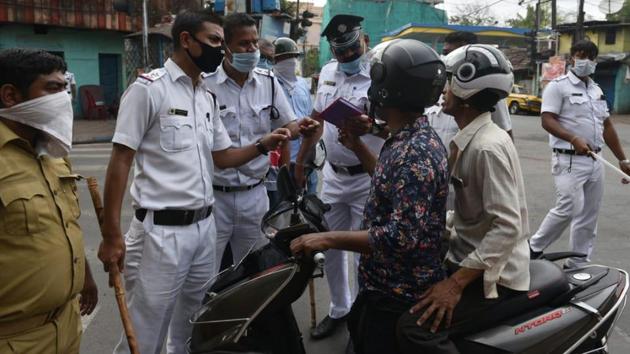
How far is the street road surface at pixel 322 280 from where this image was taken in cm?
385

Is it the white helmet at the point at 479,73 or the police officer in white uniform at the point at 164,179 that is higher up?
the white helmet at the point at 479,73

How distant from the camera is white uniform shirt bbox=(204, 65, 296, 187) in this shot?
351 centimetres

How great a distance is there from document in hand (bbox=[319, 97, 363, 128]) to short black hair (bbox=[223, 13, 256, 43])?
1142mm

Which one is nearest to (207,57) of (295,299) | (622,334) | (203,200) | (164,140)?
(164,140)

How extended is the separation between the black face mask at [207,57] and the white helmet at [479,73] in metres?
1.16

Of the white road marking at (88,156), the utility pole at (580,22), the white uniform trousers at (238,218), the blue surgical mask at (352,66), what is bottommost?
the white road marking at (88,156)

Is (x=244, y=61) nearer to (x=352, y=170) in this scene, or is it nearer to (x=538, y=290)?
(x=352, y=170)

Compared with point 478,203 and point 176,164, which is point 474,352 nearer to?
point 478,203

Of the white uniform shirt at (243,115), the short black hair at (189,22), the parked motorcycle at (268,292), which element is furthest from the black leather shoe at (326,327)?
the short black hair at (189,22)

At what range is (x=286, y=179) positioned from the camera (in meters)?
2.46

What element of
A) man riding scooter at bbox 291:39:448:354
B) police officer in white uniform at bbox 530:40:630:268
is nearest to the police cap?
man riding scooter at bbox 291:39:448:354

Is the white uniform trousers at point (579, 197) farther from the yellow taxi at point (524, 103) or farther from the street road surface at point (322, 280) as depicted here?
the yellow taxi at point (524, 103)

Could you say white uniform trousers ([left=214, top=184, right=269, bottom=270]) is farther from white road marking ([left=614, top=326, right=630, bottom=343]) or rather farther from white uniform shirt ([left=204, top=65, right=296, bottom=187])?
white road marking ([left=614, top=326, right=630, bottom=343])

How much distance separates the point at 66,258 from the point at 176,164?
75 centimetres
